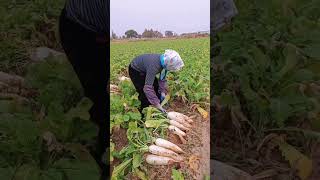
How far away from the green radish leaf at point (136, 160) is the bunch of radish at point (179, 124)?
0.23 m

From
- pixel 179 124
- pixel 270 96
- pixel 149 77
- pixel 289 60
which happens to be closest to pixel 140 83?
pixel 149 77

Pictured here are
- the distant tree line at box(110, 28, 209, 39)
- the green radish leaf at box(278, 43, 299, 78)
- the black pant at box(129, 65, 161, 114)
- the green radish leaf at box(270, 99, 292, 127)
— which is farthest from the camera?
the green radish leaf at box(278, 43, 299, 78)

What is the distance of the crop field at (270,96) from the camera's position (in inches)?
109

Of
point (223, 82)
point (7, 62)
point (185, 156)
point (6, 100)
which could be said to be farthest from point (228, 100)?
point (7, 62)

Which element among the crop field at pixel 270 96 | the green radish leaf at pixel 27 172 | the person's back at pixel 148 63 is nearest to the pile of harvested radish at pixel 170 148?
the crop field at pixel 270 96

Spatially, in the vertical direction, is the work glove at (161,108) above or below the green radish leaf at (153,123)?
above

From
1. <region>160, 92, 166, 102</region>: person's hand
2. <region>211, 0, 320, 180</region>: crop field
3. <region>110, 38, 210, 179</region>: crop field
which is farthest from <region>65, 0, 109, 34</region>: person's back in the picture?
<region>211, 0, 320, 180</region>: crop field

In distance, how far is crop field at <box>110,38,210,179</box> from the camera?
2477 millimetres

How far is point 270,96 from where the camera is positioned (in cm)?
295

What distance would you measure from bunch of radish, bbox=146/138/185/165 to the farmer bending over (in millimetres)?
210

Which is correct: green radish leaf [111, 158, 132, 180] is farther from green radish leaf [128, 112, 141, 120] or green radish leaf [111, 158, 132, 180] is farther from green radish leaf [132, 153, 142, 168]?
green radish leaf [128, 112, 141, 120]

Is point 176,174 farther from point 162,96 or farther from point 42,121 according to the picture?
point 42,121

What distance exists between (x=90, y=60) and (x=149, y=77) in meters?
0.31

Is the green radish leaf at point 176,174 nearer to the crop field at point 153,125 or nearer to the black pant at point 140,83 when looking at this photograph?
the crop field at point 153,125
